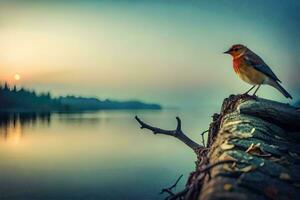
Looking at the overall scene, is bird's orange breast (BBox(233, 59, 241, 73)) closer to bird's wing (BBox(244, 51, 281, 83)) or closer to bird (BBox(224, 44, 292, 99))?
bird (BBox(224, 44, 292, 99))

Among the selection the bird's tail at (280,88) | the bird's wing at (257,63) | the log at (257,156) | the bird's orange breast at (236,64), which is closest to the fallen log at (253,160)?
the log at (257,156)

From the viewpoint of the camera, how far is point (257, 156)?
11.8 feet

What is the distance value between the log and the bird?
114 inches

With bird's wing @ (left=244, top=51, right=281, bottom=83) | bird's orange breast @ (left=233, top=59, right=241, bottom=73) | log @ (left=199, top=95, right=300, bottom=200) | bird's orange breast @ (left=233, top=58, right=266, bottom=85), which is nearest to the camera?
log @ (left=199, top=95, right=300, bottom=200)

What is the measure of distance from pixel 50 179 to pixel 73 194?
9.02 m

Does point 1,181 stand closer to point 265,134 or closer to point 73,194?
point 73,194

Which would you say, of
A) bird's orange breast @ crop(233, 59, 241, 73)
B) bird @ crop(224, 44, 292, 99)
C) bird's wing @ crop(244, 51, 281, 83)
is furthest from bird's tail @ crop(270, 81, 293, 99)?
bird's orange breast @ crop(233, 59, 241, 73)

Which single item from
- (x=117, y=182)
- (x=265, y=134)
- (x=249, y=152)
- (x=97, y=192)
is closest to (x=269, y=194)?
(x=249, y=152)

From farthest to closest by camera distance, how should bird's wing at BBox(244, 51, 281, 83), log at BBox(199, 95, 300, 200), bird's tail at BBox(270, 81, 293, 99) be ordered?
bird's tail at BBox(270, 81, 293, 99)
bird's wing at BBox(244, 51, 281, 83)
log at BBox(199, 95, 300, 200)

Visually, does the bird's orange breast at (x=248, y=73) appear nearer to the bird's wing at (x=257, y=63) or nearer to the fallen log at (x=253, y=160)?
the bird's wing at (x=257, y=63)

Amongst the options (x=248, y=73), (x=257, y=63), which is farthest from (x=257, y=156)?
(x=248, y=73)

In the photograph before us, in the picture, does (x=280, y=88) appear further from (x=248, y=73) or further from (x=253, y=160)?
(x=253, y=160)

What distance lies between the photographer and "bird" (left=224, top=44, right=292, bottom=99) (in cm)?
878

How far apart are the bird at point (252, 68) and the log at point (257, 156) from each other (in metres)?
2.88
